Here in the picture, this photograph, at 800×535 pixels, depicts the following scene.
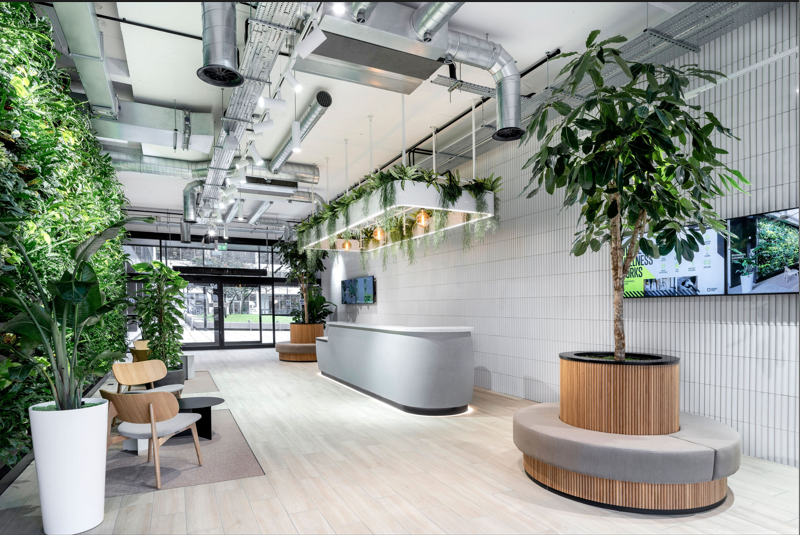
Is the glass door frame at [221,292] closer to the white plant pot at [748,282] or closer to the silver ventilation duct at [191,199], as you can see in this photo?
the silver ventilation duct at [191,199]

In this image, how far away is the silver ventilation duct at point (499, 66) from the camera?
4.32 metres

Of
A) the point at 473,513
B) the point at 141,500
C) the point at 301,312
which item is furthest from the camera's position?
the point at 301,312

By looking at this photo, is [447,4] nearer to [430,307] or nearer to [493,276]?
[493,276]

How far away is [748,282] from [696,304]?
0.54 m

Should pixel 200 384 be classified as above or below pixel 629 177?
below

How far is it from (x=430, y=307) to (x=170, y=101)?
5299 millimetres

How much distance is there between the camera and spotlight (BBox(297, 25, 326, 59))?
3.63m

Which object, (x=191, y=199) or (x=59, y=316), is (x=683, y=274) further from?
(x=191, y=199)

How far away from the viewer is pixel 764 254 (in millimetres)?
4027

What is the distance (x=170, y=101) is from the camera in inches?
250

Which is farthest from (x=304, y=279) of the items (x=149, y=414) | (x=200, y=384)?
(x=149, y=414)

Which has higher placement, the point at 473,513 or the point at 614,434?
the point at 614,434

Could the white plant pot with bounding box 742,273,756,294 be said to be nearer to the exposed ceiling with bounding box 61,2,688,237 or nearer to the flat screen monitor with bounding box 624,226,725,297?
the flat screen monitor with bounding box 624,226,725,297

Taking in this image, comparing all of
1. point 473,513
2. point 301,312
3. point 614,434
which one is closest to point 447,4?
point 614,434
